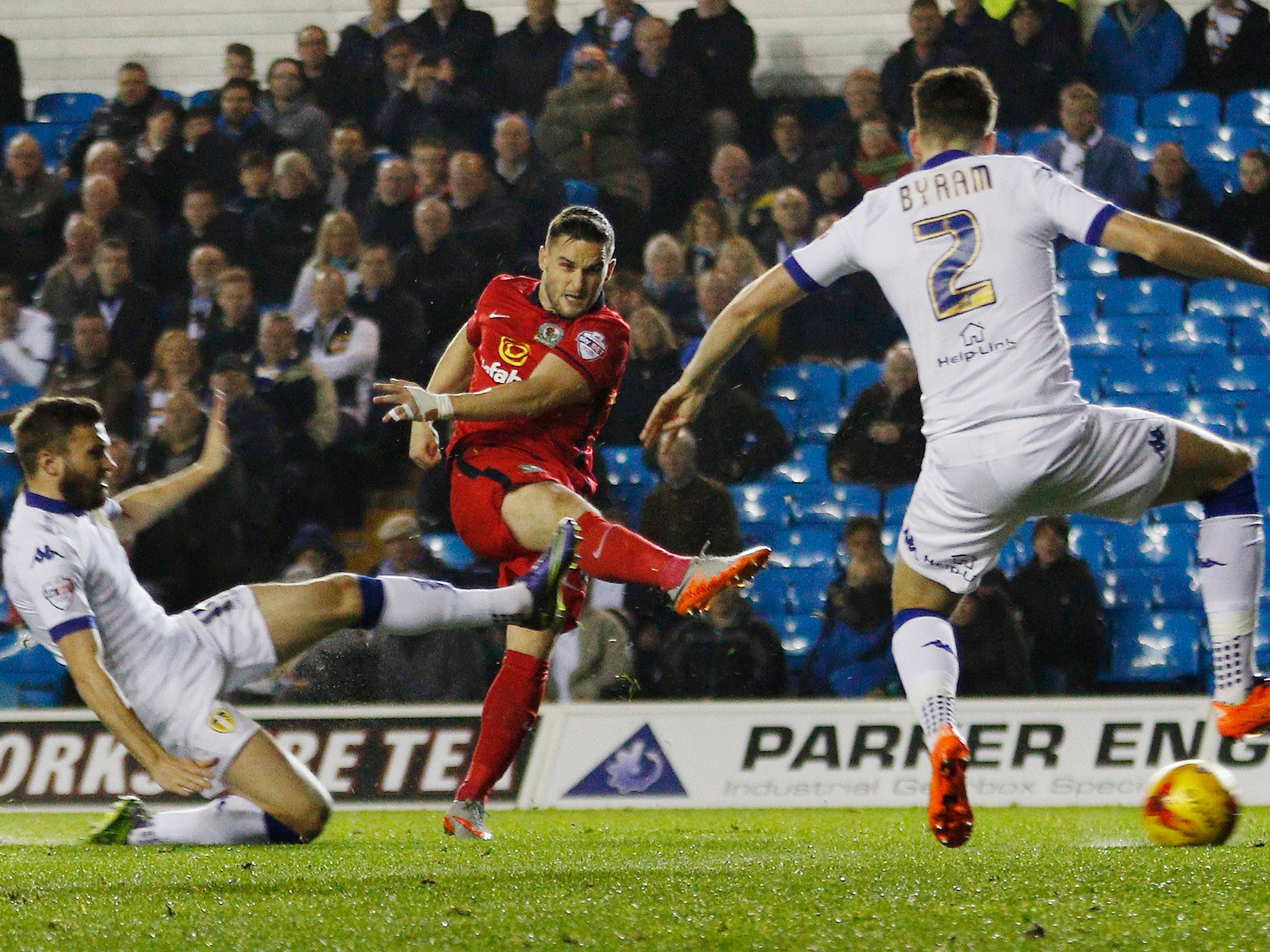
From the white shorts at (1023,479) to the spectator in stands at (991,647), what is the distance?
13.2 ft

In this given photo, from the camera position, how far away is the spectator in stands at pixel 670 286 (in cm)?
1050

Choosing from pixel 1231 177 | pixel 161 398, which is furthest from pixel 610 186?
pixel 1231 177

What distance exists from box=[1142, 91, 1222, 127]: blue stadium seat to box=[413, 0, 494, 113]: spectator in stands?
14.8 feet

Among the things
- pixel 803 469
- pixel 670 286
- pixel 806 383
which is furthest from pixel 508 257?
pixel 803 469

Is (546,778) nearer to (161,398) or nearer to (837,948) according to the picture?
(161,398)

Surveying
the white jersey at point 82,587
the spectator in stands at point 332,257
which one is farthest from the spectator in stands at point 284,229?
the white jersey at point 82,587

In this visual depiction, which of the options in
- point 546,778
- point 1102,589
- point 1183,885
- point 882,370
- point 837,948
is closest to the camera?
point 837,948

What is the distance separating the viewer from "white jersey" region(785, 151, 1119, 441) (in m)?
4.69

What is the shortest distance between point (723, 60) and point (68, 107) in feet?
17.1

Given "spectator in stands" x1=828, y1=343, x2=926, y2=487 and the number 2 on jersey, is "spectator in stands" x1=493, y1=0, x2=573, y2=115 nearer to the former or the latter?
"spectator in stands" x1=828, y1=343, x2=926, y2=487

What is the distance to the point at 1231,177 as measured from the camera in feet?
36.9

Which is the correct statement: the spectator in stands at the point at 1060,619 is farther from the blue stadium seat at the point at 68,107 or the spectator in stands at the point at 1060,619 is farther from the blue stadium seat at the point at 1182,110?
the blue stadium seat at the point at 68,107

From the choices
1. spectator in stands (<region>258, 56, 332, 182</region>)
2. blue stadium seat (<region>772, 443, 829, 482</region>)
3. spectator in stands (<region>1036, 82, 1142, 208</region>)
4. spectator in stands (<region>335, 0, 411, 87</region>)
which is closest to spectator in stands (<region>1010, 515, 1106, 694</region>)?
blue stadium seat (<region>772, 443, 829, 482</region>)

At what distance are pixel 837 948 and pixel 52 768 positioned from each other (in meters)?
6.25
